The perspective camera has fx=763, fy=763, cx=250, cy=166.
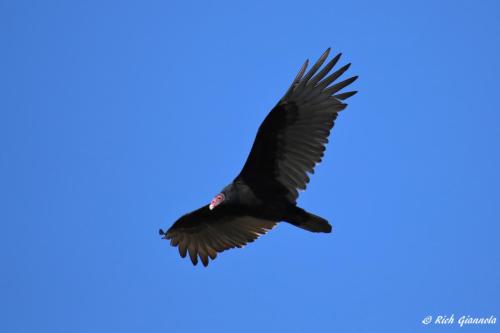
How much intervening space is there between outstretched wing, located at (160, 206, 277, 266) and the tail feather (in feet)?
2.59

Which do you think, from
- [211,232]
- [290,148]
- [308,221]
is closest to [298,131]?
[290,148]

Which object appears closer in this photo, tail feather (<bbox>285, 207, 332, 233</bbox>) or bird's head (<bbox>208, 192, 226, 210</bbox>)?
tail feather (<bbox>285, 207, 332, 233</bbox>)

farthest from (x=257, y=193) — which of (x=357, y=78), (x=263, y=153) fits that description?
(x=357, y=78)

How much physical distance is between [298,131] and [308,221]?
3.52ft

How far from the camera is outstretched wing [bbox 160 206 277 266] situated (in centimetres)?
960

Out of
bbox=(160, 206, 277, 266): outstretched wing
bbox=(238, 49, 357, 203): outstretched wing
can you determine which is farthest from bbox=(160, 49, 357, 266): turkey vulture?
bbox=(160, 206, 277, 266): outstretched wing

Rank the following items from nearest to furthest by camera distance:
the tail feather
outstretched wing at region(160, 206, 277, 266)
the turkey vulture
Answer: the tail feather → the turkey vulture → outstretched wing at region(160, 206, 277, 266)

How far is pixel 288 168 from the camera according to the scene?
352 inches

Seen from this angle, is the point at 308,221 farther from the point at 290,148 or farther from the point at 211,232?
the point at 211,232

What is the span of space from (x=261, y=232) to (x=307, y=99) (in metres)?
1.84

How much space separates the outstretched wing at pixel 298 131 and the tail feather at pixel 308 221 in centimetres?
22

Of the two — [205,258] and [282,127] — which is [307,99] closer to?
[282,127]

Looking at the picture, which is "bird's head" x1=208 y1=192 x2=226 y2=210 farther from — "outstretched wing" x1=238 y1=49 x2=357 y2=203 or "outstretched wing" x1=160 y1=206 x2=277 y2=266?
"outstretched wing" x1=160 y1=206 x2=277 y2=266

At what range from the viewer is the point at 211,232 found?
9.79 metres
